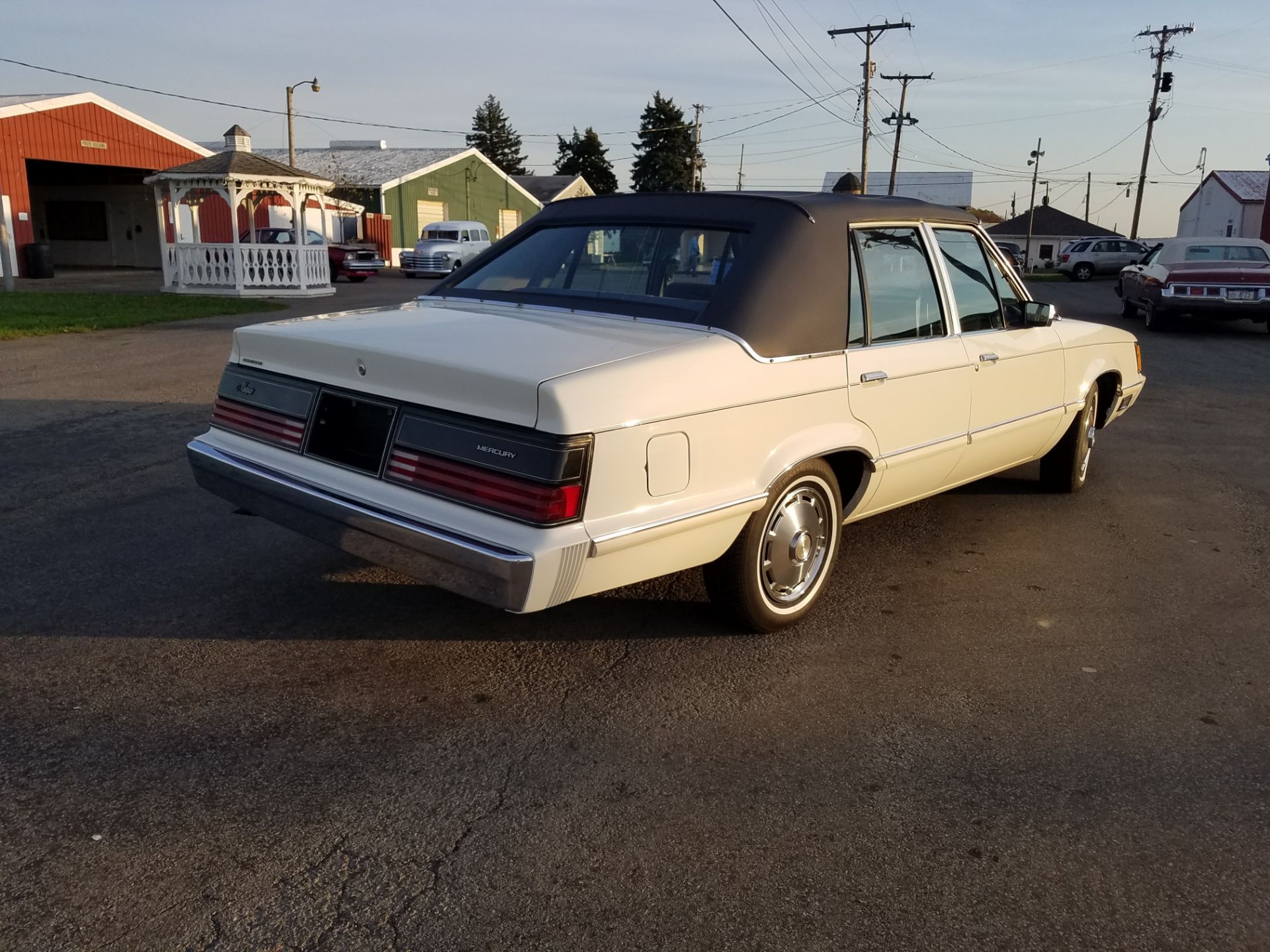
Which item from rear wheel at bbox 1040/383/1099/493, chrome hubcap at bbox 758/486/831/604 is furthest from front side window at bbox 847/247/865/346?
rear wheel at bbox 1040/383/1099/493

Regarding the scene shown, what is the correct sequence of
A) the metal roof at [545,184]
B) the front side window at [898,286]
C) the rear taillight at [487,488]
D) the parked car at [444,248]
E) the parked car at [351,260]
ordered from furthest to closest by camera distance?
the metal roof at [545,184] → the parked car at [444,248] → the parked car at [351,260] → the front side window at [898,286] → the rear taillight at [487,488]

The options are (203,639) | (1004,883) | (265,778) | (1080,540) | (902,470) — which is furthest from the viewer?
(1080,540)

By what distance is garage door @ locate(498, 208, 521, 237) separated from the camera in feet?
170

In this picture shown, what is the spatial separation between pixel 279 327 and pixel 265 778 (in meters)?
1.78

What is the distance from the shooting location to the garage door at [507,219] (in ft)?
170

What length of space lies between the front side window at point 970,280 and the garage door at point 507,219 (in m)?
47.7

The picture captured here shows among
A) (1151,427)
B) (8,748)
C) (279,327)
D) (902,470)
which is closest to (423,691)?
(8,748)

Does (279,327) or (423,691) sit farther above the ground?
(279,327)

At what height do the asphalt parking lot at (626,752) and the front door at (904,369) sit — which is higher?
the front door at (904,369)

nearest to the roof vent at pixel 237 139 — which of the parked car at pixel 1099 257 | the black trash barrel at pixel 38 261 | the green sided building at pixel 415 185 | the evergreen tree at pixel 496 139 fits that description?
the black trash barrel at pixel 38 261

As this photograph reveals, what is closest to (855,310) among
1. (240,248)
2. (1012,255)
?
(1012,255)

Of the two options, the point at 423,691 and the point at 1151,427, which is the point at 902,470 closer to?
the point at 423,691

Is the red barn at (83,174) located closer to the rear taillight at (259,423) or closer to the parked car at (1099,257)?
the rear taillight at (259,423)

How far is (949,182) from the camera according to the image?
7019 cm
